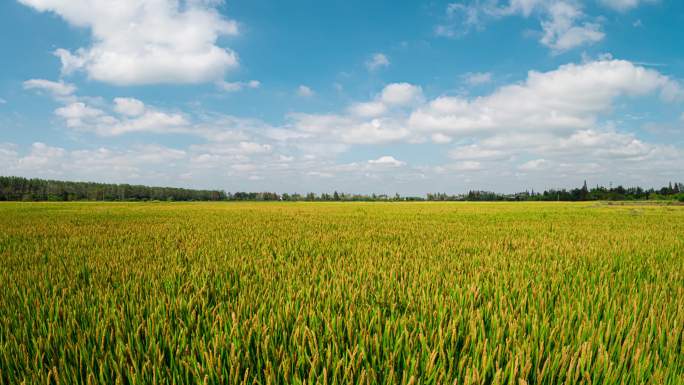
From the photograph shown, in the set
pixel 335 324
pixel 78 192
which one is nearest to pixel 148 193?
pixel 78 192

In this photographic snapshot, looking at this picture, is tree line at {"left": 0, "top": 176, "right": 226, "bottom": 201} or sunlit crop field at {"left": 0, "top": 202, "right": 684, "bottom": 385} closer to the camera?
sunlit crop field at {"left": 0, "top": 202, "right": 684, "bottom": 385}

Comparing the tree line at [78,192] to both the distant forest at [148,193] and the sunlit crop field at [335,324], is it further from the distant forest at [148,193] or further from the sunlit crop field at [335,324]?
the sunlit crop field at [335,324]

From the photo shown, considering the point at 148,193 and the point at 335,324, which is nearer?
the point at 335,324

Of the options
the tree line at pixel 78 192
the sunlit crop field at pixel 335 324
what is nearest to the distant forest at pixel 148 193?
the tree line at pixel 78 192

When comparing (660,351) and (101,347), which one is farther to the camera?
(660,351)

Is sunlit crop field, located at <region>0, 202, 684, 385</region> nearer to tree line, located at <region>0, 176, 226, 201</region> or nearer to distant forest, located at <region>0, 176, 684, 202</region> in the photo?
distant forest, located at <region>0, 176, 684, 202</region>

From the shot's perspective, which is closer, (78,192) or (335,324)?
(335,324)

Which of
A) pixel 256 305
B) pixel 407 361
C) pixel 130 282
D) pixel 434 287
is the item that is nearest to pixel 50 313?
pixel 130 282

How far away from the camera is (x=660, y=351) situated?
187cm

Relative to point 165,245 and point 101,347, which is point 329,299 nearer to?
point 101,347

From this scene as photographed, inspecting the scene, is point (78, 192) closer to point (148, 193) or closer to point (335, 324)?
point (148, 193)

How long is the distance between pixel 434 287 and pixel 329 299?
1089mm

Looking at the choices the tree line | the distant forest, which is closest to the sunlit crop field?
the distant forest

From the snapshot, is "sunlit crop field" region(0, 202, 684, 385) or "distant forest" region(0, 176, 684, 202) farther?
"distant forest" region(0, 176, 684, 202)
